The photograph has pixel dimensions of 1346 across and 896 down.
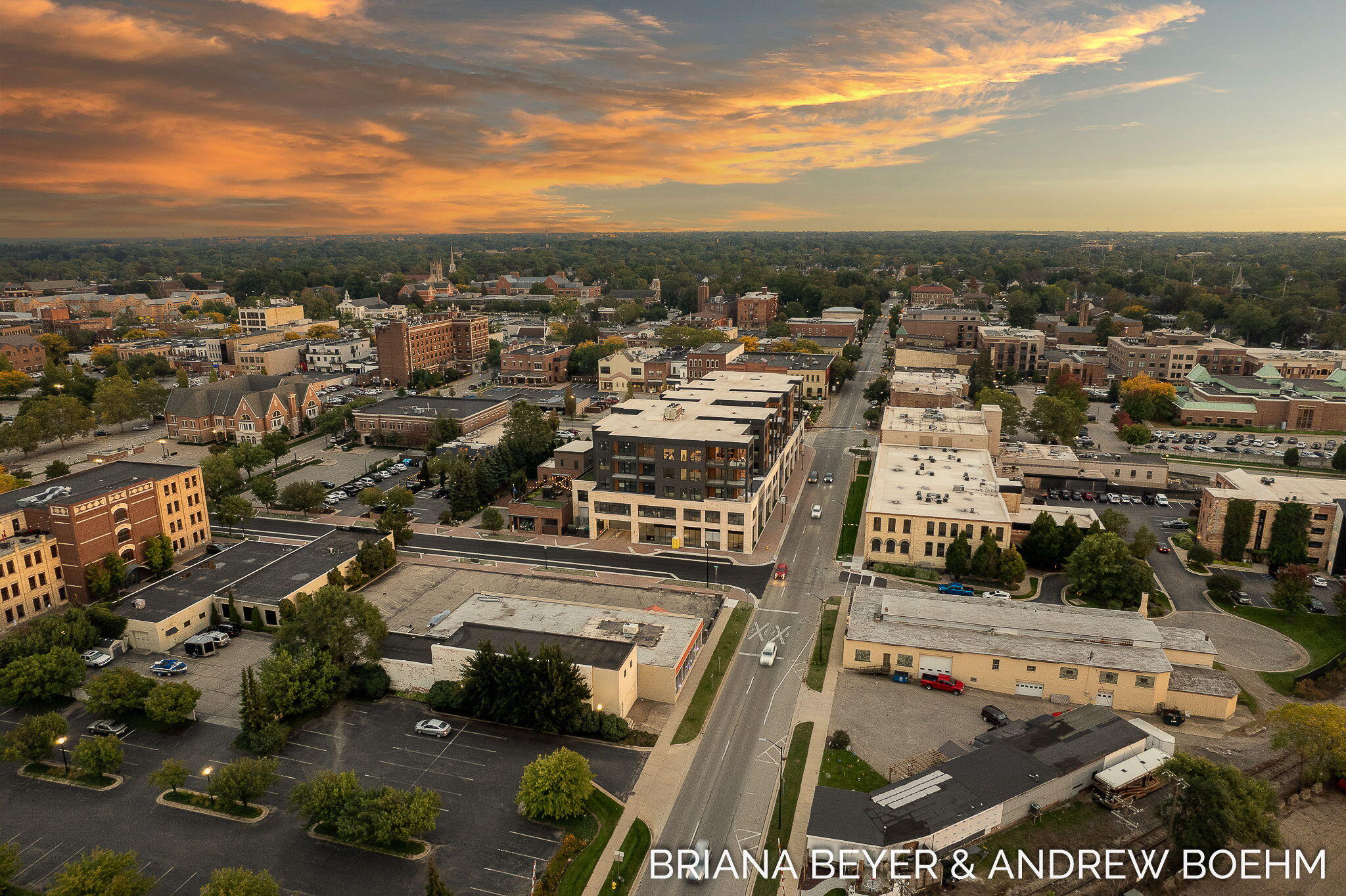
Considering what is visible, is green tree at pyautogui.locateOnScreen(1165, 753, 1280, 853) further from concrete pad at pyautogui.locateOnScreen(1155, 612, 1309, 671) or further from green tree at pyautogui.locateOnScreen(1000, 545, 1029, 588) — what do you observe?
green tree at pyautogui.locateOnScreen(1000, 545, 1029, 588)

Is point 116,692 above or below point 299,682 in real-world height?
below

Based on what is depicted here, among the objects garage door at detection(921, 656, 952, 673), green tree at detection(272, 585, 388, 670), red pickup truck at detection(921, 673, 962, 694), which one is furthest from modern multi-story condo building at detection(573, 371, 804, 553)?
green tree at detection(272, 585, 388, 670)

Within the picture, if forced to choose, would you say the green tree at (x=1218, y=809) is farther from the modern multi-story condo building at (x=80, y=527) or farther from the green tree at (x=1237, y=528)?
the modern multi-story condo building at (x=80, y=527)

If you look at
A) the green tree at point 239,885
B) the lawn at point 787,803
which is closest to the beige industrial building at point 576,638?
the lawn at point 787,803

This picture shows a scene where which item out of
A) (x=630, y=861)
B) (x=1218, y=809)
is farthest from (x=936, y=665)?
(x=630, y=861)

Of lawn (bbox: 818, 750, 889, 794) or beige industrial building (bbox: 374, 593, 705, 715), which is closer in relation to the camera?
lawn (bbox: 818, 750, 889, 794)

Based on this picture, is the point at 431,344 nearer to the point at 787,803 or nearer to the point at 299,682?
the point at 299,682
